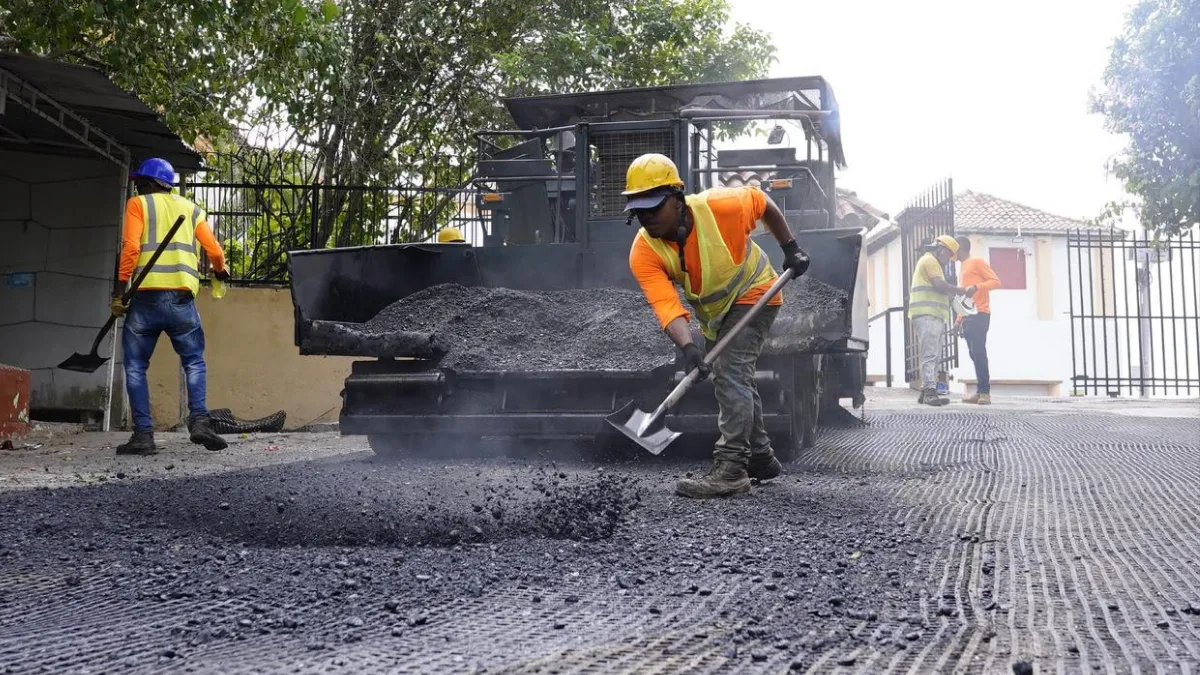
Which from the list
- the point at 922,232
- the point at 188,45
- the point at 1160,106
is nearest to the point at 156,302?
the point at 188,45

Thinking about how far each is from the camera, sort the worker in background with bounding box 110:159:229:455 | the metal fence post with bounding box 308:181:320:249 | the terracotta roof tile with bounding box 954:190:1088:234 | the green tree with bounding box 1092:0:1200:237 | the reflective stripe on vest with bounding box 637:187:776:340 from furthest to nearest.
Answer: the terracotta roof tile with bounding box 954:190:1088:234 → the green tree with bounding box 1092:0:1200:237 → the metal fence post with bounding box 308:181:320:249 → the worker in background with bounding box 110:159:229:455 → the reflective stripe on vest with bounding box 637:187:776:340

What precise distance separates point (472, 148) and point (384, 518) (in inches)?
345

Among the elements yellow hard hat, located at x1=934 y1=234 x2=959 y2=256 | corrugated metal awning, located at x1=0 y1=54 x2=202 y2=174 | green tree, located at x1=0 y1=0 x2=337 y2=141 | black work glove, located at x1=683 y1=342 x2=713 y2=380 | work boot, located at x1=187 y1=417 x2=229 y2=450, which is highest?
green tree, located at x1=0 y1=0 x2=337 y2=141

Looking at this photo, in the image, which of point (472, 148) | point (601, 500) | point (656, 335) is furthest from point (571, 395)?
point (472, 148)

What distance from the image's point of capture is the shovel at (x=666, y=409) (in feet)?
15.6

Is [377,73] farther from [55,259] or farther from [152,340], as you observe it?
[152,340]

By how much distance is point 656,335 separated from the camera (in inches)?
237

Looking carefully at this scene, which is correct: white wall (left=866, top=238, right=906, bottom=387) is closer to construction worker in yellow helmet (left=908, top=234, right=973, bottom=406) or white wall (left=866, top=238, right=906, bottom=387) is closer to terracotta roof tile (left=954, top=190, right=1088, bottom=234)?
terracotta roof tile (left=954, top=190, right=1088, bottom=234)

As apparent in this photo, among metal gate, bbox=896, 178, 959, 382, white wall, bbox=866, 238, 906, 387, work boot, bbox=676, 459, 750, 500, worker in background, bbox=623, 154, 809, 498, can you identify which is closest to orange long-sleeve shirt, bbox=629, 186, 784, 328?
worker in background, bbox=623, 154, 809, 498

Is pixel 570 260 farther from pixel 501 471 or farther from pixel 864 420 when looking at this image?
pixel 864 420

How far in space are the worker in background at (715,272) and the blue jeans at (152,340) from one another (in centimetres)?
346

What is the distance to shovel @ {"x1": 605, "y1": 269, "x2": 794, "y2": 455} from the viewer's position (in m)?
4.75

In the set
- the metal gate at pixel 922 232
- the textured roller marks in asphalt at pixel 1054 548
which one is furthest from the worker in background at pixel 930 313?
the textured roller marks in asphalt at pixel 1054 548

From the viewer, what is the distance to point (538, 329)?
20.9ft
